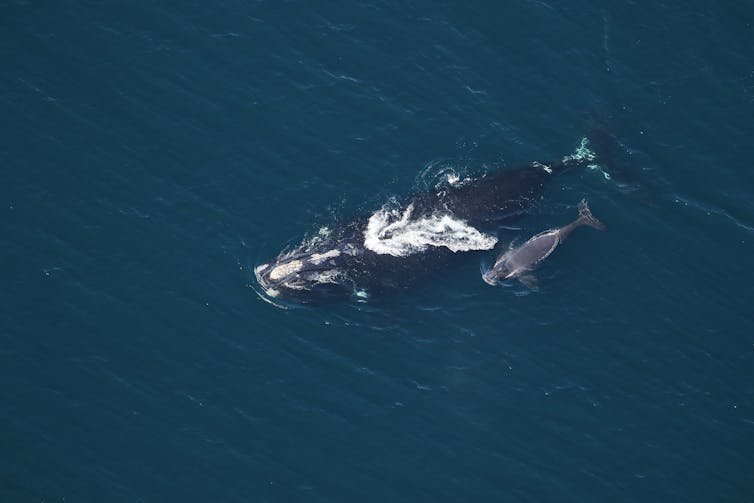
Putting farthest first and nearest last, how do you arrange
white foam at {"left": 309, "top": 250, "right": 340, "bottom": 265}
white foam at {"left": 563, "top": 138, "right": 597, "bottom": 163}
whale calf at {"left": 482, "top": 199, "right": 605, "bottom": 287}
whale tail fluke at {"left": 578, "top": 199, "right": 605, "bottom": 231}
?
1. white foam at {"left": 563, "top": 138, "right": 597, "bottom": 163}
2. whale tail fluke at {"left": 578, "top": 199, "right": 605, "bottom": 231}
3. whale calf at {"left": 482, "top": 199, "right": 605, "bottom": 287}
4. white foam at {"left": 309, "top": 250, "right": 340, "bottom": 265}

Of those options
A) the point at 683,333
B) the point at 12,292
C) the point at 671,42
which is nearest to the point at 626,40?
the point at 671,42

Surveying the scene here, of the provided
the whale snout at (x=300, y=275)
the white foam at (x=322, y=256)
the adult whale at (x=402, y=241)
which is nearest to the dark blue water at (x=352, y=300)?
the adult whale at (x=402, y=241)

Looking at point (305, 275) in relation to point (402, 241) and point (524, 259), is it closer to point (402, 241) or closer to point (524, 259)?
point (402, 241)

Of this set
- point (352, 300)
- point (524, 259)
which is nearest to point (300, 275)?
point (352, 300)

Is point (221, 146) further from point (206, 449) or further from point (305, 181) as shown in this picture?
point (206, 449)

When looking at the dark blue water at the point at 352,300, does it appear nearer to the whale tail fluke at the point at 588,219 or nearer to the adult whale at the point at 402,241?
the whale tail fluke at the point at 588,219

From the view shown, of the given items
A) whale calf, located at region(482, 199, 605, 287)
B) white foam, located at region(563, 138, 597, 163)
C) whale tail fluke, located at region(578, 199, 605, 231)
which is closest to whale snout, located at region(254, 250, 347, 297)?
whale calf, located at region(482, 199, 605, 287)

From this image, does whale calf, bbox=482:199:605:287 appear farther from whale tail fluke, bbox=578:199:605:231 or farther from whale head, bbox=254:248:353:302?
whale head, bbox=254:248:353:302
